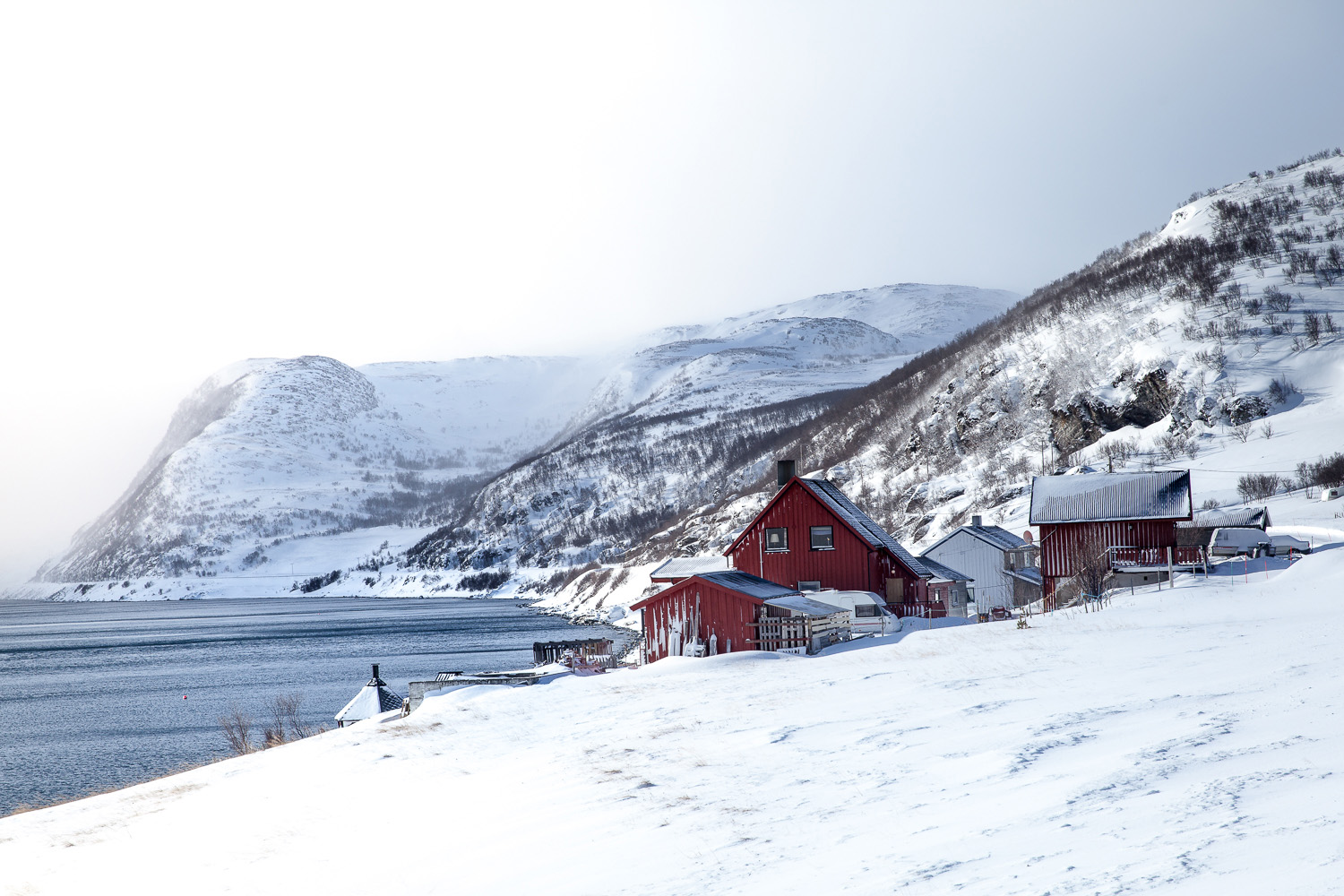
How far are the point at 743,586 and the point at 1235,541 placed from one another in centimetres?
3531

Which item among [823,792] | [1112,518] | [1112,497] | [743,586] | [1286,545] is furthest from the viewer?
[1286,545]

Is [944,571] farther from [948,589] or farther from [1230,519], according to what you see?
[1230,519]

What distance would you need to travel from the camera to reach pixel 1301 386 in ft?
300

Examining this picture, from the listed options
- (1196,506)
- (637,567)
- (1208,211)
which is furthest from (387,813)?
(1208,211)

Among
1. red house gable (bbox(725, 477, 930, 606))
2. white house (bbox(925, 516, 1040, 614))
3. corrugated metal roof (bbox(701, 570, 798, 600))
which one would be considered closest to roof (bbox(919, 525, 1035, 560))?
white house (bbox(925, 516, 1040, 614))

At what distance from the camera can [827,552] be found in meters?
47.1

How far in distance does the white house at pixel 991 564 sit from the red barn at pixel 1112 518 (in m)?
9.37

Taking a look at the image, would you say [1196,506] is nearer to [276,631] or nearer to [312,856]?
[312,856]

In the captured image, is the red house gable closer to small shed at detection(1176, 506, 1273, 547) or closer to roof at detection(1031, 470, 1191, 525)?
roof at detection(1031, 470, 1191, 525)

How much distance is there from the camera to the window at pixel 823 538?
47062 millimetres

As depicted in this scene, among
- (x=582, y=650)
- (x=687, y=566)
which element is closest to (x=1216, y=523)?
(x=687, y=566)

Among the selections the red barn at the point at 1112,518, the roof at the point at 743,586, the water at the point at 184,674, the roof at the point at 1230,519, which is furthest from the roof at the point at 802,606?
the roof at the point at 1230,519

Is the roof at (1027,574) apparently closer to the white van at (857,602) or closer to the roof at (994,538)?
the roof at (994,538)

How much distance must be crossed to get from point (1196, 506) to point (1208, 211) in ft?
299
